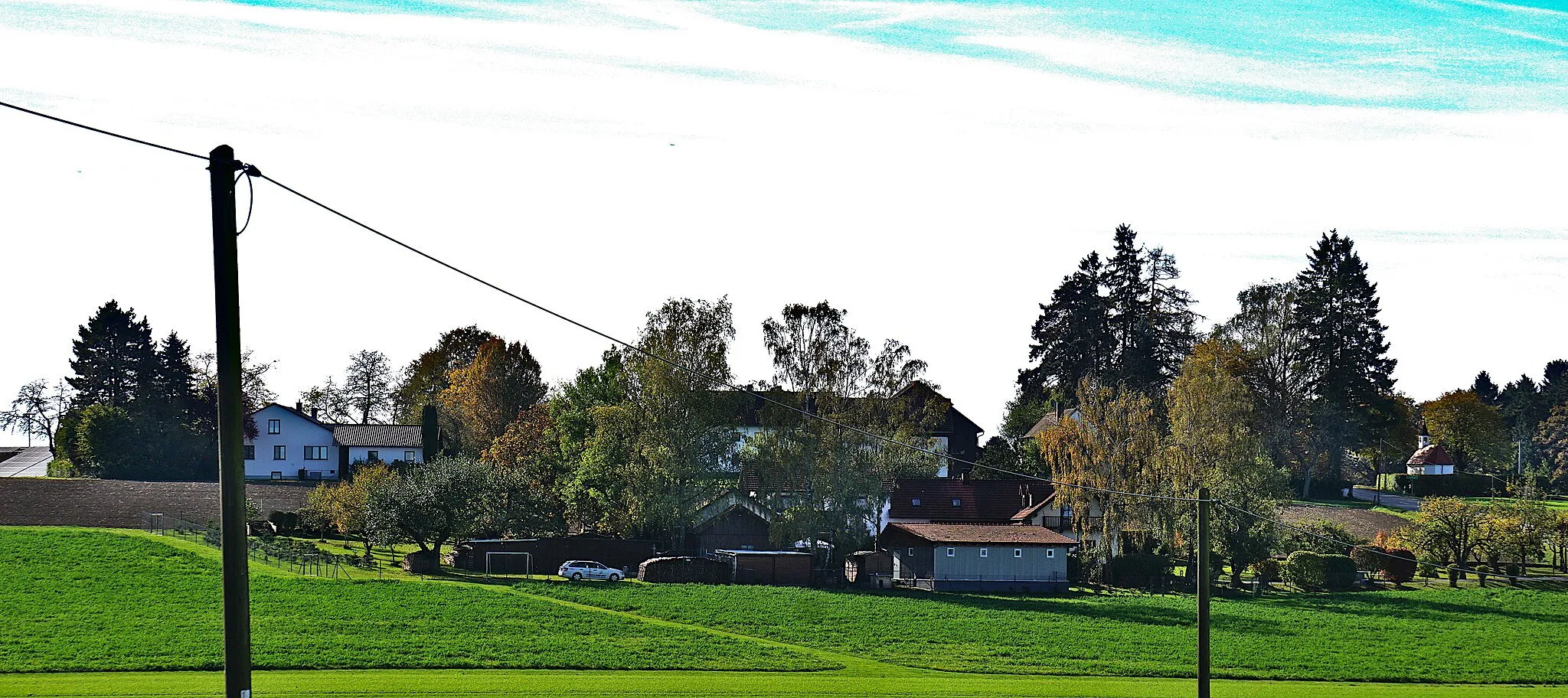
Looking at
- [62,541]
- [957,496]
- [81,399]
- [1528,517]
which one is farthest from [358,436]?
[1528,517]

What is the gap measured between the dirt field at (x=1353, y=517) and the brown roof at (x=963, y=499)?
14.7 metres

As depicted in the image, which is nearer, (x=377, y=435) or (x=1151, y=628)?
(x=1151, y=628)

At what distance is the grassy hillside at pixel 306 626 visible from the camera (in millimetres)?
38562

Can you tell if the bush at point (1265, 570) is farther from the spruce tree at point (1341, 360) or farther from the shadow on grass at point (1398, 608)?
the spruce tree at point (1341, 360)

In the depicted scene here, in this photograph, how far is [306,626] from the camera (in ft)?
141

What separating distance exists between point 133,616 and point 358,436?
5931 centimetres

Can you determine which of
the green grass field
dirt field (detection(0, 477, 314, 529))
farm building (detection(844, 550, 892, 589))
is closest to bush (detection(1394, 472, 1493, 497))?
the green grass field

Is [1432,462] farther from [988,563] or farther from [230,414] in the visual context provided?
[230,414]

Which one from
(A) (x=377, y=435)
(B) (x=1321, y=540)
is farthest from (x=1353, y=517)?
(A) (x=377, y=435)

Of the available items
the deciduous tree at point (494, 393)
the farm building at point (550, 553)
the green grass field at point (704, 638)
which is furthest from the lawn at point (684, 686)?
the deciduous tree at point (494, 393)

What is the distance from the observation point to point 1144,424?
212 feet

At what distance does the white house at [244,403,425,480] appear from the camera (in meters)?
96.9

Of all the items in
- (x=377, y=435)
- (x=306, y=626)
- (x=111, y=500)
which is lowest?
(x=306, y=626)

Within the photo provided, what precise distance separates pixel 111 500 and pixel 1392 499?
86271 millimetres
